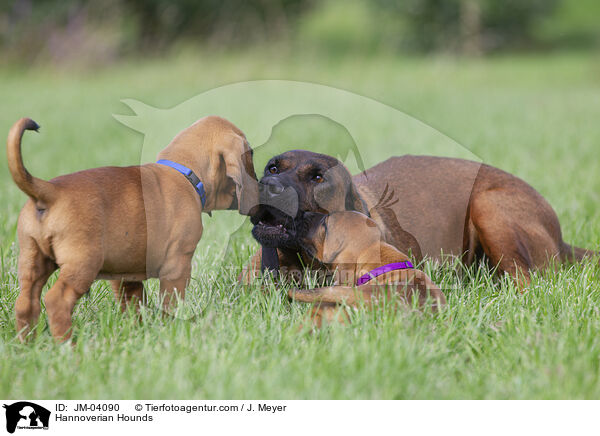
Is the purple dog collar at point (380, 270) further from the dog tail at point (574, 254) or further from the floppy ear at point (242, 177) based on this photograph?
the dog tail at point (574, 254)

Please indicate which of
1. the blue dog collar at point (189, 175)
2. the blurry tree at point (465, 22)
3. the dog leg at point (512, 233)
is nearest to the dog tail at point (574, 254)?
the dog leg at point (512, 233)

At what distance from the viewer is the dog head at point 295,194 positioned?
3102 millimetres

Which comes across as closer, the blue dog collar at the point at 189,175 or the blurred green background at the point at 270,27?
the blue dog collar at the point at 189,175

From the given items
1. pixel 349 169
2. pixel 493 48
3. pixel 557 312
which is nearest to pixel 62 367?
pixel 349 169

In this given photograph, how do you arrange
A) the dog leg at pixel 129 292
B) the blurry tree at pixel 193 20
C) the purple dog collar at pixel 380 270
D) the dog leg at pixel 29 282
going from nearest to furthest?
the dog leg at pixel 29 282
the purple dog collar at pixel 380 270
the dog leg at pixel 129 292
the blurry tree at pixel 193 20

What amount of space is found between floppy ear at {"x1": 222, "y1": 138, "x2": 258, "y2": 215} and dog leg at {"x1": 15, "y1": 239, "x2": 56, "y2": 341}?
88cm

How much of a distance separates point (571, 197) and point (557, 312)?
2.74 meters

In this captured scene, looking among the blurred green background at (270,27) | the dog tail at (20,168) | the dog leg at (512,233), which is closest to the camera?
the dog tail at (20,168)

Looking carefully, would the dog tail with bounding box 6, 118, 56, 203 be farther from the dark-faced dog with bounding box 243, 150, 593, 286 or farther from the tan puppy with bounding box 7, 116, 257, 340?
the dark-faced dog with bounding box 243, 150, 593, 286

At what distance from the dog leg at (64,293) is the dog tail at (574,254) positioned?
2.70 metres

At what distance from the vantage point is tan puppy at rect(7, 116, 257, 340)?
259cm
